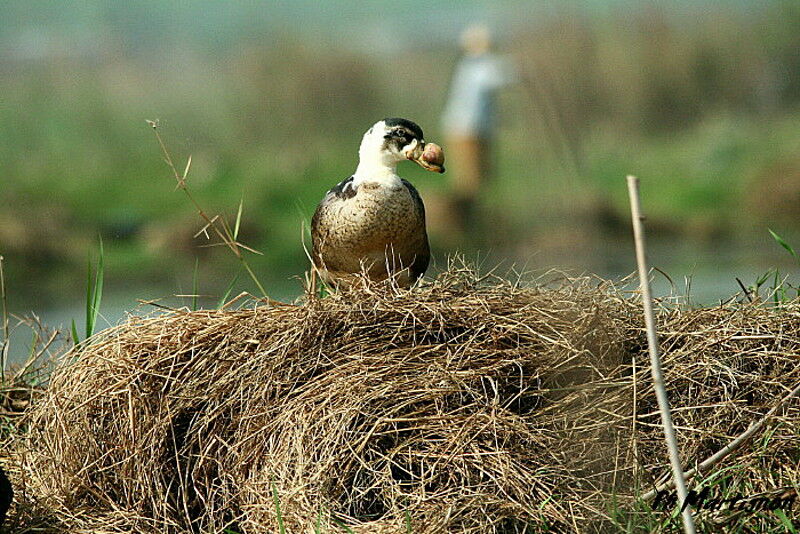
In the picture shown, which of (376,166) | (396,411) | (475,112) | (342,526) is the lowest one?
(475,112)

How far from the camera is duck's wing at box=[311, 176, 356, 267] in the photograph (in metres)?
3.37

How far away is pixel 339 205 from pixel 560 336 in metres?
0.79

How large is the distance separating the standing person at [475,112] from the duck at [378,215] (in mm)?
9327

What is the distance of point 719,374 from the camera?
9.59 ft

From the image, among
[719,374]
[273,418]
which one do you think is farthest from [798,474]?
[273,418]

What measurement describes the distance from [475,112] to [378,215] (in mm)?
9812

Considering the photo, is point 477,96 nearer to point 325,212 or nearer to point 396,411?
point 325,212

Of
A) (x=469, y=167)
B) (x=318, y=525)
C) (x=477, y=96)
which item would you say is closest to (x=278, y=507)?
(x=318, y=525)

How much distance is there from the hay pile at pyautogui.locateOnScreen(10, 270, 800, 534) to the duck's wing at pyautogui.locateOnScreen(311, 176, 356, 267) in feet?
1.15

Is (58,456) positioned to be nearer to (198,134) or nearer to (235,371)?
(235,371)

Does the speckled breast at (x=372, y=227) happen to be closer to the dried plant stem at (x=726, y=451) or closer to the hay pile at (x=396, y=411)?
the hay pile at (x=396, y=411)

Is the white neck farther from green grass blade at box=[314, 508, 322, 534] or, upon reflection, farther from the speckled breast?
green grass blade at box=[314, 508, 322, 534]

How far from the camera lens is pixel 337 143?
1296cm

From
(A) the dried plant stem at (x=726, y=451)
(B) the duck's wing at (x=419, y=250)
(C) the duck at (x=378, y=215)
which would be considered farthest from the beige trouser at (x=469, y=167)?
(A) the dried plant stem at (x=726, y=451)
